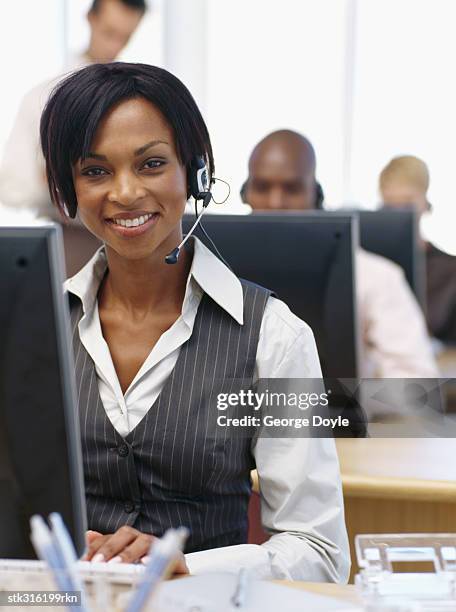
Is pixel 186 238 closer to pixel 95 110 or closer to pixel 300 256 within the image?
pixel 95 110

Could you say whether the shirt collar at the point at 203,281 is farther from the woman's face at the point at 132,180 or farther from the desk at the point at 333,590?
the desk at the point at 333,590

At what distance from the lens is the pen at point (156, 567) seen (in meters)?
0.71

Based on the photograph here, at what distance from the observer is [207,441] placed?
124cm

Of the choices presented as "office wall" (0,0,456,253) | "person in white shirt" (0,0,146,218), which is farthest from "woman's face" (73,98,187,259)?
"office wall" (0,0,456,253)

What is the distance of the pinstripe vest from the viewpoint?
1.23m

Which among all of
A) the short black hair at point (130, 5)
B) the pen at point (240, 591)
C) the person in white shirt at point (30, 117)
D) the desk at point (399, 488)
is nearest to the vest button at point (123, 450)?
the pen at point (240, 591)

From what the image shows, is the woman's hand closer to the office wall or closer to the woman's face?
the woman's face

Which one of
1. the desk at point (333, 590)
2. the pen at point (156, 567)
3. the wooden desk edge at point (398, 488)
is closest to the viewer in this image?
the pen at point (156, 567)

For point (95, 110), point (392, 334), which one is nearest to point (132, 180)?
point (95, 110)

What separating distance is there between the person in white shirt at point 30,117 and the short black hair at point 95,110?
4.78ft

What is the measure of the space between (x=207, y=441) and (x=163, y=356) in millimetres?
118

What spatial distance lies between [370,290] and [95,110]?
1.12 metres

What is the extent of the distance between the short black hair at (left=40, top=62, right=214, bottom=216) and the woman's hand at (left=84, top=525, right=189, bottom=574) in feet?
1.43

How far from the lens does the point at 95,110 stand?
1.19 metres
